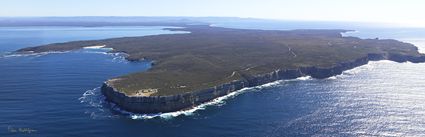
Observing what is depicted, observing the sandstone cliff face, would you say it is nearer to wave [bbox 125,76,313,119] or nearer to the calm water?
wave [bbox 125,76,313,119]

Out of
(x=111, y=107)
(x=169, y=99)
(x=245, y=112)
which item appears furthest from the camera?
(x=111, y=107)

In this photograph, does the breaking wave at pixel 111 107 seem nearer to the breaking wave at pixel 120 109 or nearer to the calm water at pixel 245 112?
the breaking wave at pixel 120 109

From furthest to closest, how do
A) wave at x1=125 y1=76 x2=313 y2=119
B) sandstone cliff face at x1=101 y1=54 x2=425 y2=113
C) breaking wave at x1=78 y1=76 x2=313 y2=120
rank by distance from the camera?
1. sandstone cliff face at x1=101 y1=54 x2=425 y2=113
2. wave at x1=125 y1=76 x2=313 y2=119
3. breaking wave at x1=78 y1=76 x2=313 y2=120

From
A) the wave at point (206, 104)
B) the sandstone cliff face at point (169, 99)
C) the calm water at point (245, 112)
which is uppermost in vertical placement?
the sandstone cliff face at point (169, 99)

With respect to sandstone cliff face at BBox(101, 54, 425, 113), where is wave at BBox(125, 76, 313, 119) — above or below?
below

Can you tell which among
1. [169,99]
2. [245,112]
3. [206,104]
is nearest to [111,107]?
[169,99]

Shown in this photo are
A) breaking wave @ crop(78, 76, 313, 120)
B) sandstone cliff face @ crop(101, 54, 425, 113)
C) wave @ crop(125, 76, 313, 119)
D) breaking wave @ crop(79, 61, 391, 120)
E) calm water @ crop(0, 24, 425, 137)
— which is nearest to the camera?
calm water @ crop(0, 24, 425, 137)

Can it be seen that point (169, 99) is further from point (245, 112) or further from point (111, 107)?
point (245, 112)

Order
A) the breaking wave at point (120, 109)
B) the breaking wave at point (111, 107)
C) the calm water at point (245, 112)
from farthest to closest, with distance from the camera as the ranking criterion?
1. the breaking wave at point (120, 109)
2. the breaking wave at point (111, 107)
3. the calm water at point (245, 112)

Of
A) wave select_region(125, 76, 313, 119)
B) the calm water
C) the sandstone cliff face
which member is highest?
the sandstone cliff face

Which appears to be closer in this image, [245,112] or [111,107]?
[245,112]

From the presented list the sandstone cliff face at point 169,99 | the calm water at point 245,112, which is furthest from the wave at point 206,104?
the sandstone cliff face at point 169,99

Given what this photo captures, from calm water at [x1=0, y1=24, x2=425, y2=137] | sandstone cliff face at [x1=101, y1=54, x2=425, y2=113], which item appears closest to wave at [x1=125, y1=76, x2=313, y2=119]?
calm water at [x1=0, y1=24, x2=425, y2=137]

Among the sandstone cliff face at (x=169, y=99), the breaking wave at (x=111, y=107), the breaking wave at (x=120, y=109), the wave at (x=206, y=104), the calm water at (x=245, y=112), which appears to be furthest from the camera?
the sandstone cliff face at (x=169, y=99)
